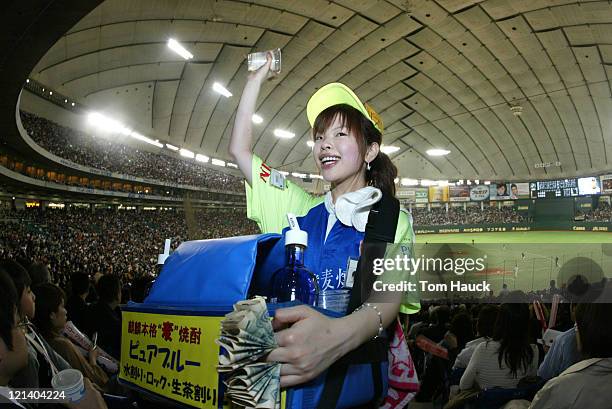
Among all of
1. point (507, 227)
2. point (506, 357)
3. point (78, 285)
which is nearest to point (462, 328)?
point (506, 357)

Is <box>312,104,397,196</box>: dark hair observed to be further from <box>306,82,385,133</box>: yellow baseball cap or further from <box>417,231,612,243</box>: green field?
<box>417,231,612,243</box>: green field

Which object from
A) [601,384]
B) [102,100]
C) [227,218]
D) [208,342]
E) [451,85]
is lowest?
[601,384]

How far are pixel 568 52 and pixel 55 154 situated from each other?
35.1 metres

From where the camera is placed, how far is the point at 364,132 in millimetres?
1573

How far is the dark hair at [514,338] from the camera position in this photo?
3.20 metres

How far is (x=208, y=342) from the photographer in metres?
0.98

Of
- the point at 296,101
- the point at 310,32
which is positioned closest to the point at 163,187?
the point at 296,101

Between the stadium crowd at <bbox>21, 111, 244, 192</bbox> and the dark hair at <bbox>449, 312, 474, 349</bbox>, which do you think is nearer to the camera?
the dark hair at <bbox>449, 312, 474, 349</bbox>

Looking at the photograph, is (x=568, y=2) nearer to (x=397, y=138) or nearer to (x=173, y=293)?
(x=397, y=138)

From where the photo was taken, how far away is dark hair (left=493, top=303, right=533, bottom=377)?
320cm

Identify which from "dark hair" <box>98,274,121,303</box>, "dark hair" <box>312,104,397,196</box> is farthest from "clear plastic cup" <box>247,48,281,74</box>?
"dark hair" <box>98,274,121,303</box>

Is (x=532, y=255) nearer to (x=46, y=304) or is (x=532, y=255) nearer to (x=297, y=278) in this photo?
(x=46, y=304)

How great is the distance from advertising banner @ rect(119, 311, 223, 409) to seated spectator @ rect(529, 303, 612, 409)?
5.09 feet

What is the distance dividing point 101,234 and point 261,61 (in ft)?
106
